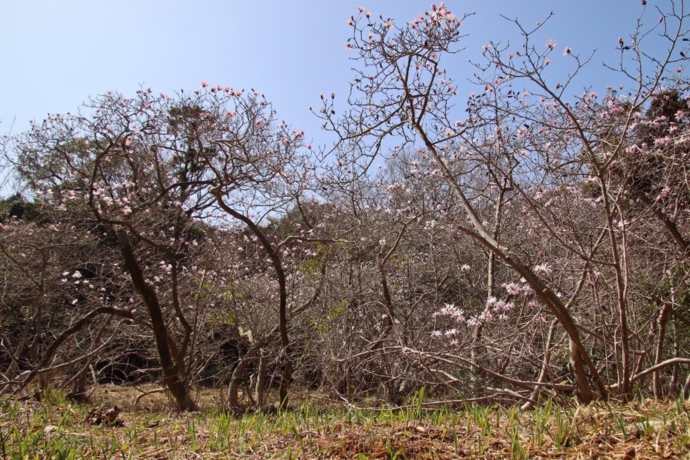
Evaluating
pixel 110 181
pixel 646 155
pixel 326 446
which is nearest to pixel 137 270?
pixel 110 181

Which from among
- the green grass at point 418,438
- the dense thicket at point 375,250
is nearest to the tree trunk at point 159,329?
the dense thicket at point 375,250

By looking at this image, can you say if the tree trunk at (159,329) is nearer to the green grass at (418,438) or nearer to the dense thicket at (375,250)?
the dense thicket at (375,250)

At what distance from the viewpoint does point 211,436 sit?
215 cm

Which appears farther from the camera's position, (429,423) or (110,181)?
(110,181)

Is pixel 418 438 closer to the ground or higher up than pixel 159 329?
closer to the ground

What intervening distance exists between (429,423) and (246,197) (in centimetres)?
565

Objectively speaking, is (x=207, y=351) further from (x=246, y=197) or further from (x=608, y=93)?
(x=608, y=93)

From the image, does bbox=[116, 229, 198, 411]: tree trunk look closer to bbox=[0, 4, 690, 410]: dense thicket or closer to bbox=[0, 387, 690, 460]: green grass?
bbox=[0, 4, 690, 410]: dense thicket

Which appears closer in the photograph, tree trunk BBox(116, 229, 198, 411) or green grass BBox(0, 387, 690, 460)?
green grass BBox(0, 387, 690, 460)

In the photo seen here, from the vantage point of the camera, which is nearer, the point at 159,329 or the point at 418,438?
the point at 418,438

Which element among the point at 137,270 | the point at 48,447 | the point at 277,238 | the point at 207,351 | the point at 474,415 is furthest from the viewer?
the point at 277,238

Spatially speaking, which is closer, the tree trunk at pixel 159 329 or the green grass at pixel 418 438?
the green grass at pixel 418 438

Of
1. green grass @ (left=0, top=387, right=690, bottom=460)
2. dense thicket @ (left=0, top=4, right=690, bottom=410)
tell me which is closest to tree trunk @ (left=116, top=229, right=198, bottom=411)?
dense thicket @ (left=0, top=4, right=690, bottom=410)

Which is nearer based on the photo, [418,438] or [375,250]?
[418,438]
